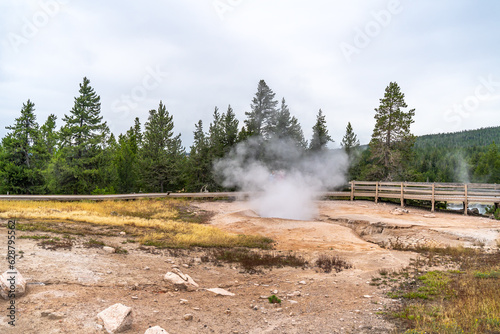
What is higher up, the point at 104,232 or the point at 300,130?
the point at 300,130

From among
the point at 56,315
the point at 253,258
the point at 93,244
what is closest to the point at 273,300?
the point at 253,258

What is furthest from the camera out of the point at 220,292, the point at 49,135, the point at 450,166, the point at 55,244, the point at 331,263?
the point at 450,166

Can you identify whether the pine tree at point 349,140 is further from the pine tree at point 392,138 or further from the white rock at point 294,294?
the white rock at point 294,294

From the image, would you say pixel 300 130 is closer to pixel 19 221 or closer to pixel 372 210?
pixel 372 210

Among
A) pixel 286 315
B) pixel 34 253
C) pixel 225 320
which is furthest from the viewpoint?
pixel 34 253

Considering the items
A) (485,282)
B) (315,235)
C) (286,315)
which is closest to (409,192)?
(315,235)

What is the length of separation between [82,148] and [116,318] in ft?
109

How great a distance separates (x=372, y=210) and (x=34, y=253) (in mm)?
19197

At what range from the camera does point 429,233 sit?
1438cm

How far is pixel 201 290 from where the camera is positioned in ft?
24.2

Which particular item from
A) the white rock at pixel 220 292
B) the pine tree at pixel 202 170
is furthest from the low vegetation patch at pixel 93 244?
the pine tree at pixel 202 170

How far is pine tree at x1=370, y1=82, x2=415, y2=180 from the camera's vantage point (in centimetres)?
3025

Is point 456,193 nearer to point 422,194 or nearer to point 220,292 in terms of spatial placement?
point 422,194

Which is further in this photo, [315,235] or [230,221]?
[230,221]
